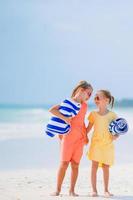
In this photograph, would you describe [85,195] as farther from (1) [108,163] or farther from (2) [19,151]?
(2) [19,151]

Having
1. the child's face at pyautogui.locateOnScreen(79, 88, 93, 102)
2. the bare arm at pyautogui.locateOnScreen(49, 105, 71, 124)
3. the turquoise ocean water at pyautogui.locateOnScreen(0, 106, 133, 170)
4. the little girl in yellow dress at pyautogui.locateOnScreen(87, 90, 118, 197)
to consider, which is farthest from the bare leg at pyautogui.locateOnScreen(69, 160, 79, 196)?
the turquoise ocean water at pyautogui.locateOnScreen(0, 106, 133, 170)

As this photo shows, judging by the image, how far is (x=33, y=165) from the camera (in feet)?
31.6

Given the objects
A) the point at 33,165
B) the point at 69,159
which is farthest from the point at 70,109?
the point at 33,165

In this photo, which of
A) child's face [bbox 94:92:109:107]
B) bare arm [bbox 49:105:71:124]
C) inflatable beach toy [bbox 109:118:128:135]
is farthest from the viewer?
child's face [bbox 94:92:109:107]

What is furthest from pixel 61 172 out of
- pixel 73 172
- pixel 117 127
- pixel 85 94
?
pixel 85 94

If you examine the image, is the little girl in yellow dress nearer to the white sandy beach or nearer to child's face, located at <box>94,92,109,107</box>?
child's face, located at <box>94,92,109,107</box>

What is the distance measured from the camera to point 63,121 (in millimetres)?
6258

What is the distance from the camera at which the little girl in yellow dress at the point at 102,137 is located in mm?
6406

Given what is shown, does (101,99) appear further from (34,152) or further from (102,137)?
(34,152)

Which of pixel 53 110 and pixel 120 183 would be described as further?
pixel 120 183

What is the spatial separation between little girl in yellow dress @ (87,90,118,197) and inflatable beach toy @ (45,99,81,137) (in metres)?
0.29

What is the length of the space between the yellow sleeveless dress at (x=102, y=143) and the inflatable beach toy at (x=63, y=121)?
332 mm

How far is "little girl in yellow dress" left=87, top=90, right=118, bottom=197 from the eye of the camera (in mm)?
6406

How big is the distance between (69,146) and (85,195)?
0.60 m
